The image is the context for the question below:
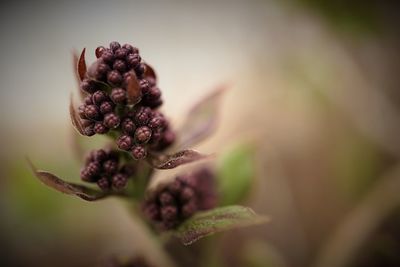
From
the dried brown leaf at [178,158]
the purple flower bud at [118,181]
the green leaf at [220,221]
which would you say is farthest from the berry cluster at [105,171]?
the green leaf at [220,221]

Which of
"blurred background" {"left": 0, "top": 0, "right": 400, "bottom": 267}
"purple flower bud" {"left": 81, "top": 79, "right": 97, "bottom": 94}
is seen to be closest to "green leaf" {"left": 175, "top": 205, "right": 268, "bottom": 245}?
"purple flower bud" {"left": 81, "top": 79, "right": 97, "bottom": 94}

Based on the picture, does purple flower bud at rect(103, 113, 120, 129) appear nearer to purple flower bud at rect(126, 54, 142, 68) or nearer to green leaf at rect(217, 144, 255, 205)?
purple flower bud at rect(126, 54, 142, 68)

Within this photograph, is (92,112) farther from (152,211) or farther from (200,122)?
(200,122)

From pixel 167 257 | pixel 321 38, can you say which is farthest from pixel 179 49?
pixel 167 257

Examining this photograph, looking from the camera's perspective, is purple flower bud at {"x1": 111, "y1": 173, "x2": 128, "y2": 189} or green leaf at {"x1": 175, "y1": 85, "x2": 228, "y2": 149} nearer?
purple flower bud at {"x1": 111, "y1": 173, "x2": 128, "y2": 189}

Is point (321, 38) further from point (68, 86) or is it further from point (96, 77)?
point (96, 77)

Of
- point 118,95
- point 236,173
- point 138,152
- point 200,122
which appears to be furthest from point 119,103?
point 236,173
